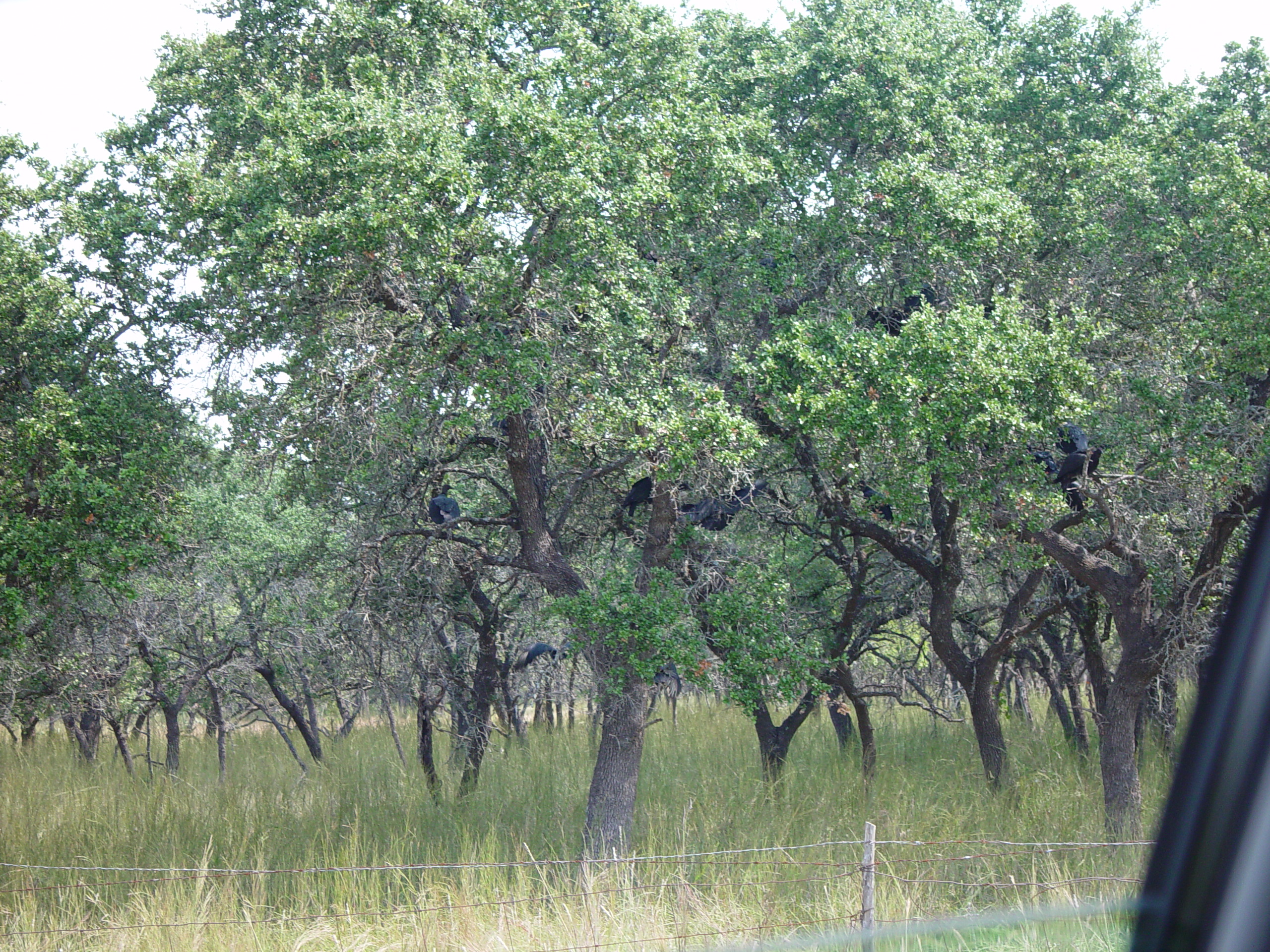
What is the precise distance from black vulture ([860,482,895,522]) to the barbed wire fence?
280 centimetres

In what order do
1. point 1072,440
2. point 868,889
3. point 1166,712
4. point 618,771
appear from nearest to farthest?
1. point 868,889
2. point 1072,440
3. point 618,771
4. point 1166,712

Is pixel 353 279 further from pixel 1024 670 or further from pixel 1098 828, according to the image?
pixel 1024 670

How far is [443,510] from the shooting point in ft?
33.2

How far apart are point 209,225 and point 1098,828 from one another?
9.82m

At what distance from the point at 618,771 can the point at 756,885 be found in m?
2.15

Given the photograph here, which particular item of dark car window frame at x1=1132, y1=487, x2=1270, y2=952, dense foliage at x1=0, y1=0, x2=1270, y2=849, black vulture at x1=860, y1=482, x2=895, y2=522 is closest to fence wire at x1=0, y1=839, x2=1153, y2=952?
dense foliage at x1=0, y1=0, x2=1270, y2=849

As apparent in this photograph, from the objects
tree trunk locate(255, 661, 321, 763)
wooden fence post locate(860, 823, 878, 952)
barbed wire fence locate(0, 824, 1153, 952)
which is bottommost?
barbed wire fence locate(0, 824, 1153, 952)

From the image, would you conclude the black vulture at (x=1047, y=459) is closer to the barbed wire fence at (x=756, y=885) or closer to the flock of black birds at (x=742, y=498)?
the flock of black birds at (x=742, y=498)

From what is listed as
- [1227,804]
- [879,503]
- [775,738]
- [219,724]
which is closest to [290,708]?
[219,724]

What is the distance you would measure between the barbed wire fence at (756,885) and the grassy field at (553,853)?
0.13ft

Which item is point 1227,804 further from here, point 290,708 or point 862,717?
point 290,708

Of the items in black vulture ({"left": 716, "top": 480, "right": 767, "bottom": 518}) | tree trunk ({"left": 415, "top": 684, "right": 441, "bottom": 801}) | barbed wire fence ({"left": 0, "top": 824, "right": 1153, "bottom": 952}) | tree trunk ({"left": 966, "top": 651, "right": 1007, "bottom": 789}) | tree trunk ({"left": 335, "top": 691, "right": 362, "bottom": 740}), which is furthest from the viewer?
tree trunk ({"left": 335, "top": 691, "right": 362, "bottom": 740})

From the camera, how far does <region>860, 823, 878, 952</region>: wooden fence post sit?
5.99m

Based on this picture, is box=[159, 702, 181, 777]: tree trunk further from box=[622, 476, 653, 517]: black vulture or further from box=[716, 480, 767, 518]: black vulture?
box=[716, 480, 767, 518]: black vulture
